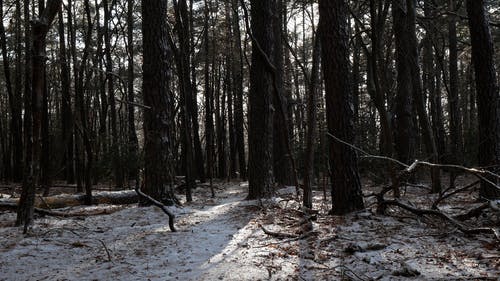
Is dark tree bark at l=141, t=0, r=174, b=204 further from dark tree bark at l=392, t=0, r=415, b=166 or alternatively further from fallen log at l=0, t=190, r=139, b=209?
dark tree bark at l=392, t=0, r=415, b=166

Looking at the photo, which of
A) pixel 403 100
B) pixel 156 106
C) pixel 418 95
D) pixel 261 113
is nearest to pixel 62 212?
pixel 156 106

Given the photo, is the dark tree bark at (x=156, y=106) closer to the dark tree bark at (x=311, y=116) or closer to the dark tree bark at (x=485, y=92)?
the dark tree bark at (x=311, y=116)

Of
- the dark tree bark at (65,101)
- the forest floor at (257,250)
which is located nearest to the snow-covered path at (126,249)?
the forest floor at (257,250)

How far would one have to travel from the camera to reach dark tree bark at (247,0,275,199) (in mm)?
9445

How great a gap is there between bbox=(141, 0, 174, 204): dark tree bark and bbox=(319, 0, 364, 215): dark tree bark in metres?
4.12

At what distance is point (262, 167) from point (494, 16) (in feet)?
53.1

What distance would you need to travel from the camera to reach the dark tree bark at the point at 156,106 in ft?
29.8

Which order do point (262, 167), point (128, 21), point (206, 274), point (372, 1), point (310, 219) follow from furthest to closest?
1. point (128, 21)
2. point (262, 167)
3. point (372, 1)
4. point (310, 219)
5. point (206, 274)

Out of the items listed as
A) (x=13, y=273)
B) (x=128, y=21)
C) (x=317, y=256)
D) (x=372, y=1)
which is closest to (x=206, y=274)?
(x=317, y=256)

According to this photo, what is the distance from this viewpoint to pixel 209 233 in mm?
6410

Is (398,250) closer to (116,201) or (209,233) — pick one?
(209,233)

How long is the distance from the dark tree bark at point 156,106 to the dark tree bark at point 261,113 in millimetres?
2007

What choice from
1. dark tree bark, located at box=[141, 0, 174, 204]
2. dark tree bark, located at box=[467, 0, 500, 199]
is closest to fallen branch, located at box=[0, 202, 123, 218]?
dark tree bark, located at box=[141, 0, 174, 204]

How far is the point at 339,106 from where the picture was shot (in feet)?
22.1
